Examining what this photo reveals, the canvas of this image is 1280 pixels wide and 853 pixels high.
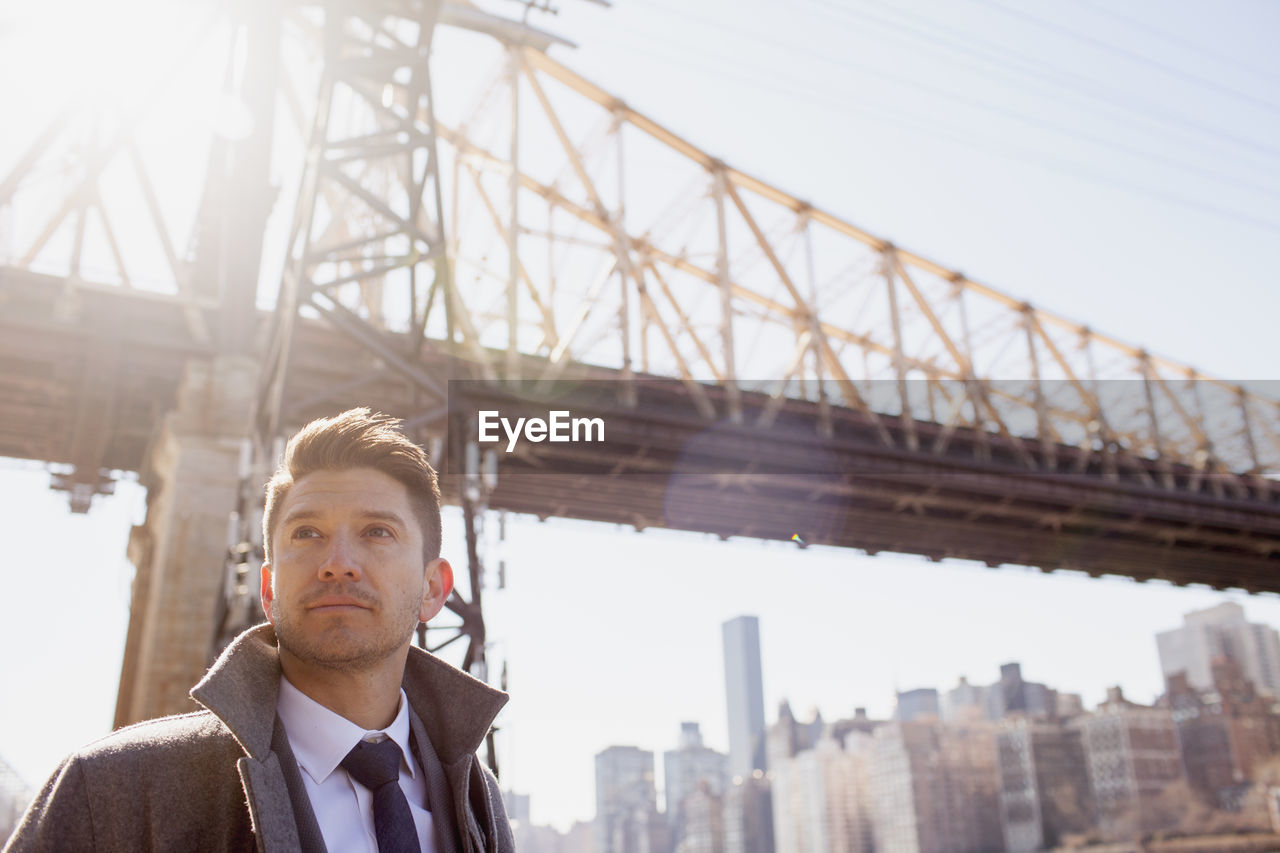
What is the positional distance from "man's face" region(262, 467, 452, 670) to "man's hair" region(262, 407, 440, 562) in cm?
2

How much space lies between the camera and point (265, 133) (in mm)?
14734

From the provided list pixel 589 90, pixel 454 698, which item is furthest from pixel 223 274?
pixel 589 90

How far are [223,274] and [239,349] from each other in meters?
1.19

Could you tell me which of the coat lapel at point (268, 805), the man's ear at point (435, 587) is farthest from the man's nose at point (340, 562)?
the coat lapel at point (268, 805)

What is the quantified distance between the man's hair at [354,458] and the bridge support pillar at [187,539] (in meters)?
11.5

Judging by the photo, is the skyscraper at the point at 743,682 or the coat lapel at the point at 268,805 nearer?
the coat lapel at the point at 268,805

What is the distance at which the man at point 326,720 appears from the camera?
1703 mm

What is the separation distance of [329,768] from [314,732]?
7 cm

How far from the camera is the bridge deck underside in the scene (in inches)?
671

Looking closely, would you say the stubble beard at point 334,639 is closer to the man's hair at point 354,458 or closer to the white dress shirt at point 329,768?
the white dress shirt at point 329,768

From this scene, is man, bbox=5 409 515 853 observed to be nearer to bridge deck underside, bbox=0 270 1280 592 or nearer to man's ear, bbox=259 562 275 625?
man's ear, bbox=259 562 275 625

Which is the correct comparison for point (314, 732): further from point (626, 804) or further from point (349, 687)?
point (626, 804)

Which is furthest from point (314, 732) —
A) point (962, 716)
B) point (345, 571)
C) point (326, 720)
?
point (962, 716)

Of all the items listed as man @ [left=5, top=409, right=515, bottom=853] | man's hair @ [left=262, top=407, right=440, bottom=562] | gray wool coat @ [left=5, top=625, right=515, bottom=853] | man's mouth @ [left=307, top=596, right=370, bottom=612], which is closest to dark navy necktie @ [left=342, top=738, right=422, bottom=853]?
man @ [left=5, top=409, right=515, bottom=853]
